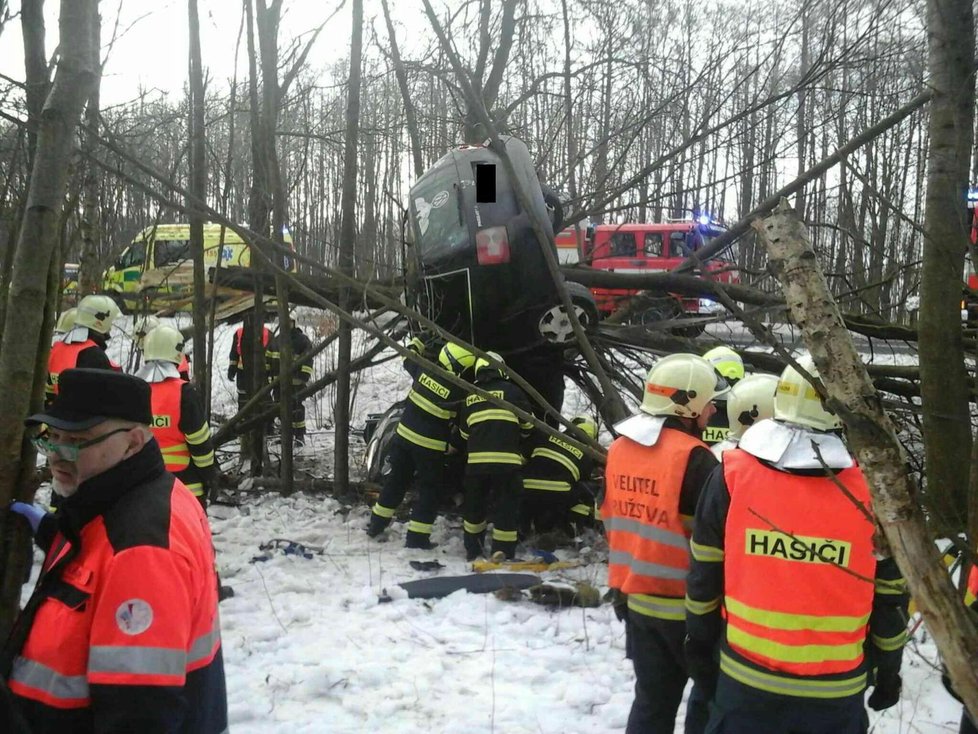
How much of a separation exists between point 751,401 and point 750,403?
0.04 feet

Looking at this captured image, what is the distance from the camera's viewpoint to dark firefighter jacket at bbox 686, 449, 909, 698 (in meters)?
2.71

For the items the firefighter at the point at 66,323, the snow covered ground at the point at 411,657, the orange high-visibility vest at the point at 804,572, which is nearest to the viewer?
the orange high-visibility vest at the point at 804,572

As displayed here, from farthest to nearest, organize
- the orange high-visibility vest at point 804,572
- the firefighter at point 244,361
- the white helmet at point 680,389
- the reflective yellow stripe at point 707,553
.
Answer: the firefighter at point 244,361, the white helmet at point 680,389, the reflective yellow stripe at point 707,553, the orange high-visibility vest at point 804,572

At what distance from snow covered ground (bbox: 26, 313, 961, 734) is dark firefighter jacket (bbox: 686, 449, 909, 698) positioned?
1.30 metres

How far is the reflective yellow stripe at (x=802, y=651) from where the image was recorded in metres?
2.71

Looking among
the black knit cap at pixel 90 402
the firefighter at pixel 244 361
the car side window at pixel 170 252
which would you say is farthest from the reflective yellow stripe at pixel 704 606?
the car side window at pixel 170 252

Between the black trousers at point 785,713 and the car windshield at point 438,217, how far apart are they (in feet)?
15.2

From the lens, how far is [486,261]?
22.2 feet

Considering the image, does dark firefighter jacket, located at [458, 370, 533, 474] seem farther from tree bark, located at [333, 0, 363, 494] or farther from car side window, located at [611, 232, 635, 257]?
car side window, located at [611, 232, 635, 257]

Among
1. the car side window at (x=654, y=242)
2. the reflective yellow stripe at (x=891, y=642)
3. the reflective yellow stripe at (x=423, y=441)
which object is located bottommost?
the reflective yellow stripe at (x=891, y=642)

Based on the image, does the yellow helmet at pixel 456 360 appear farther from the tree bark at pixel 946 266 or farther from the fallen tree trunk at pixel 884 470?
the fallen tree trunk at pixel 884 470

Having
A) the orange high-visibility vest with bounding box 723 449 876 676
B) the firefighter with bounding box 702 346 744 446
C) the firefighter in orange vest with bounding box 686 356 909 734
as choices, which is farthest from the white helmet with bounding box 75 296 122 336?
the orange high-visibility vest with bounding box 723 449 876 676

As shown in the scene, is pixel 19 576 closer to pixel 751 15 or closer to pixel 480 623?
pixel 480 623

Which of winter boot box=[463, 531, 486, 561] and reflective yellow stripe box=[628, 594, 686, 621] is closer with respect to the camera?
reflective yellow stripe box=[628, 594, 686, 621]
